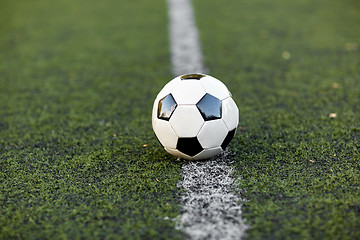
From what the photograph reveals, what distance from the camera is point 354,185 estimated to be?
298cm

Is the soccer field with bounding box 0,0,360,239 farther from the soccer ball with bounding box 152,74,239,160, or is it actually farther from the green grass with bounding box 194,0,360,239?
the soccer ball with bounding box 152,74,239,160

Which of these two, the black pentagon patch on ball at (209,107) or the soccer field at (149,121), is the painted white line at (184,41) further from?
the black pentagon patch on ball at (209,107)

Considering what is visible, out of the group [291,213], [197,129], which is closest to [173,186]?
[197,129]

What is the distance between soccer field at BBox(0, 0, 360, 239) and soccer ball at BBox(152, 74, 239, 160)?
234 millimetres

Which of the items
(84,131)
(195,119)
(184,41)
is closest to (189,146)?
(195,119)

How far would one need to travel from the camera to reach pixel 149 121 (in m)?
4.27

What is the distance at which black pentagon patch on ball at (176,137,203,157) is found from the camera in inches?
125

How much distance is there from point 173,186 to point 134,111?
5.38 feet

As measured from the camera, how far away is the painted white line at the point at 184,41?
18.5 feet

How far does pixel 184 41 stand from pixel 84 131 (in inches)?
119

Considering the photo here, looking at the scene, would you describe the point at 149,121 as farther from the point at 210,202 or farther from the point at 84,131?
the point at 210,202

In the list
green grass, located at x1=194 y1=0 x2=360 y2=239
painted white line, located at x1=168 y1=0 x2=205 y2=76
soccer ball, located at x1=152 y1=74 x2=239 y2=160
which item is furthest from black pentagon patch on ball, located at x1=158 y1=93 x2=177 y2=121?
painted white line, located at x1=168 y1=0 x2=205 y2=76

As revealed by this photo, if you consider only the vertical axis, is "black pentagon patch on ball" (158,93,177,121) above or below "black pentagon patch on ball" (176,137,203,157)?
above

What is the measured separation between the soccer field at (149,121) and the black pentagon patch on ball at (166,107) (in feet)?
1.39
